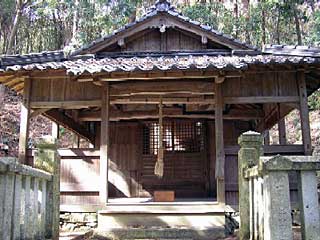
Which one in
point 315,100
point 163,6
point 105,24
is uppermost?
point 105,24

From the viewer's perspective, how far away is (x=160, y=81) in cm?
838

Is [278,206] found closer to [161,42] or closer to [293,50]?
[293,50]

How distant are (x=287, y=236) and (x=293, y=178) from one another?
15.0 feet

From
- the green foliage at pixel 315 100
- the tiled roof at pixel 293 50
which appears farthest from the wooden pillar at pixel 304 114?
the green foliage at pixel 315 100

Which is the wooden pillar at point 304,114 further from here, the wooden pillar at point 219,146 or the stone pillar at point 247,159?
the stone pillar at point 247,159

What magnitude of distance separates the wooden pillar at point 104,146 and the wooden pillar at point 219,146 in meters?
2.33

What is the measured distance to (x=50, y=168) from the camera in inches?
232

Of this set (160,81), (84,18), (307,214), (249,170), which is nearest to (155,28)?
(160,81)

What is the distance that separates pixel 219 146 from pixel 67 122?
4.74m

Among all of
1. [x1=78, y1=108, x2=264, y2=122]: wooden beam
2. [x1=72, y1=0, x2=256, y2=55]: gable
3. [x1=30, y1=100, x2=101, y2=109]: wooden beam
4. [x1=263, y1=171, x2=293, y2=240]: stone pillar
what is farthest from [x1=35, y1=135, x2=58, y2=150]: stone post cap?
[x1=78, y1=108, x2=264, y2=122]: wooden beam

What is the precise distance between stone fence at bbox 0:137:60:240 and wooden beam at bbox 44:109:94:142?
13.0ft

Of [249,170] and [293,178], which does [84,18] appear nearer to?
[293,178]

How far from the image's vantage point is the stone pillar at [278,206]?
3.54 meters

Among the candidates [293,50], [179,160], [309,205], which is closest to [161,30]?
[293,50]
